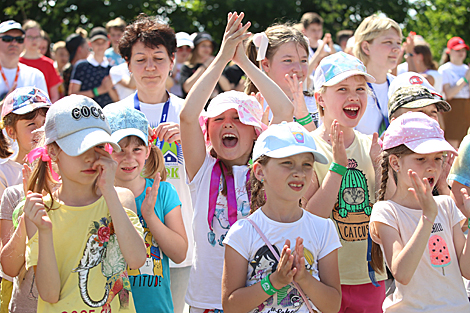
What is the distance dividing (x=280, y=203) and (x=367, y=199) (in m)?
0.85

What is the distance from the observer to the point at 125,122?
301 cm

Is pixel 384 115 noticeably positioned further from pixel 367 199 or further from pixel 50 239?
pixel 50 239

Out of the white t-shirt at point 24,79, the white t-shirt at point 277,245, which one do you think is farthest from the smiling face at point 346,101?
the white t-shirt at point 24,79

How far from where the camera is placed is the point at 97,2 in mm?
19391

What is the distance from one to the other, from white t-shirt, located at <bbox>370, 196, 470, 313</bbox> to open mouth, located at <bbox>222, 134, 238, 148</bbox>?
88cm

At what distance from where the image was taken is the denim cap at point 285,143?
2.53 m

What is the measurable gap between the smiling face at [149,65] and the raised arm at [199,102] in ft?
3.03

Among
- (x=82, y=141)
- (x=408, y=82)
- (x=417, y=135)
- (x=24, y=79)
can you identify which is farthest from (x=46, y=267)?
(x=24, y=79)

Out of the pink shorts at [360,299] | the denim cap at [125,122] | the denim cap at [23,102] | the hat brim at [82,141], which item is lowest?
the pink shorts at [360,299]

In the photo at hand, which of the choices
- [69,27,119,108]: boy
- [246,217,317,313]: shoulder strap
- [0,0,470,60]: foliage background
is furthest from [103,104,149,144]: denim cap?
[0,0,470,60]: foliage background

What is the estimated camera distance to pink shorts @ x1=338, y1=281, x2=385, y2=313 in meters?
3.14

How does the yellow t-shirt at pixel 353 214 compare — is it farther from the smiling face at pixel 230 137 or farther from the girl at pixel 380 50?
the girl at pixel 380 50

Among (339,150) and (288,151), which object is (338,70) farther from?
(288,151)

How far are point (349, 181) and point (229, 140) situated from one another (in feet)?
2.62
